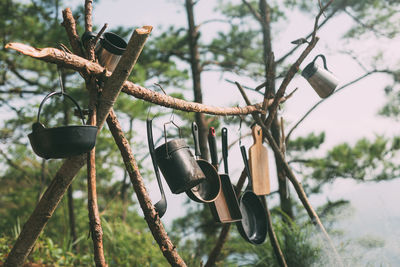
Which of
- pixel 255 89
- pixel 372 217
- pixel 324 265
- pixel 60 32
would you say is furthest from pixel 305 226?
pixel 60 32

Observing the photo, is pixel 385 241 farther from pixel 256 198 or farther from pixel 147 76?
pixel 147 76

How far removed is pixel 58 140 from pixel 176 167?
1.60 ft

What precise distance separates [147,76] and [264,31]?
2.14 m

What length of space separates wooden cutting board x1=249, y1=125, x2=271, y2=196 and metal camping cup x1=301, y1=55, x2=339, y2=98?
42cm

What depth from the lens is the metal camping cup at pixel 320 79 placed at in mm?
1885

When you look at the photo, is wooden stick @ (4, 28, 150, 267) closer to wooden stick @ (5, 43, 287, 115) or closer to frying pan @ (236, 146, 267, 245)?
wooden stick @ (5, 43, 287, 115)

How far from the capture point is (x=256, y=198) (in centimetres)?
201

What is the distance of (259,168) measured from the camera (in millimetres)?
1910

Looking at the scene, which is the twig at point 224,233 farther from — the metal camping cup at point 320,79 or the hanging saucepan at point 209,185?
the metal camping cup at point 320,79

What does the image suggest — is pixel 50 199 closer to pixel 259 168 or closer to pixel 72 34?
pixel 72 34

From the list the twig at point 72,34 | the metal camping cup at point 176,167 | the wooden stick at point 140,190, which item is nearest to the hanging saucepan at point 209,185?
the metal camping cup at point 176,167

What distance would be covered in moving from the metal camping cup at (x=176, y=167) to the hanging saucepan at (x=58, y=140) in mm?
375

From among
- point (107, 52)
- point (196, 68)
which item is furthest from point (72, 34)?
point (196, 68)

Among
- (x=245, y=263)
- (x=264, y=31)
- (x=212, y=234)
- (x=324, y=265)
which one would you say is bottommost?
(x=324, y=265)
